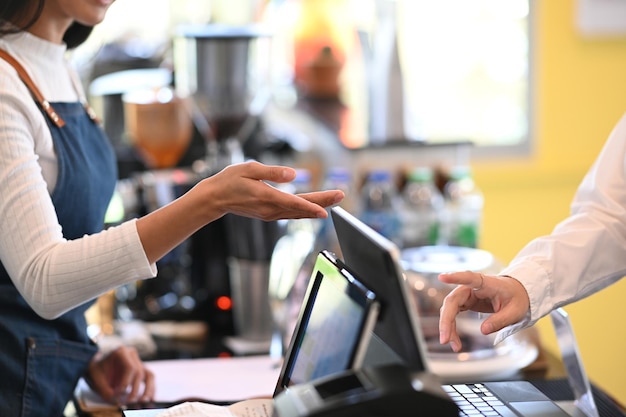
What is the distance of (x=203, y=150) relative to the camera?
2.98 meters

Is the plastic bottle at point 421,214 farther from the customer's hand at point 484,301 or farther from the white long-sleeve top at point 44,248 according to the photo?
the white long-sleeve top at point 44,248

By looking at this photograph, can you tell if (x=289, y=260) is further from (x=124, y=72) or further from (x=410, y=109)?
(x=410, y=109)

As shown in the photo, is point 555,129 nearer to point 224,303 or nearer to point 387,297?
point 224,303

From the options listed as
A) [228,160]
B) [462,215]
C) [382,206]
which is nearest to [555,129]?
[462,215]

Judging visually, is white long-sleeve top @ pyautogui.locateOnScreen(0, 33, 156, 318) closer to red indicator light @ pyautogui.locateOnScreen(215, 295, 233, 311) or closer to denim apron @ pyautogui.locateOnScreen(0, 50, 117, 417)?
denim apron @ pyautogui.locateOnScreen(0, 50, 117, 417)

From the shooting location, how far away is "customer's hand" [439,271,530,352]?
1170 millimetres

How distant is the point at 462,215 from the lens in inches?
106

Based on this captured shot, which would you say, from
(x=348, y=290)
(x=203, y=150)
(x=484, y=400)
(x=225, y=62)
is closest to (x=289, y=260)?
(x=225, y=62)

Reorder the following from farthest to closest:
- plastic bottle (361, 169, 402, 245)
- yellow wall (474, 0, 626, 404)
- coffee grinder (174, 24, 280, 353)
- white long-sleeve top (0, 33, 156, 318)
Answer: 1. yellow wall (474, 0, 626, 404)
2. plastic bottle (361, 169, 402, 245)
3. coffee grinder (174, 24, 280, 353)
4. white long-sleeve top (0, 33, 156, 318)

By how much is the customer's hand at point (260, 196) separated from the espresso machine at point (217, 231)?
3.01 ft

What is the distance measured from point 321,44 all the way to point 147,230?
2.41m

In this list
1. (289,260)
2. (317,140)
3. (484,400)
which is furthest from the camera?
(317,140)

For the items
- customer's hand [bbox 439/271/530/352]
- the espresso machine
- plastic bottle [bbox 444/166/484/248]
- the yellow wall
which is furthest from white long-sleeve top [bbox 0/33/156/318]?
the yellow wall

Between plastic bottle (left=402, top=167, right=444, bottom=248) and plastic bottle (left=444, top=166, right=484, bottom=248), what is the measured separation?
0.12 ft
